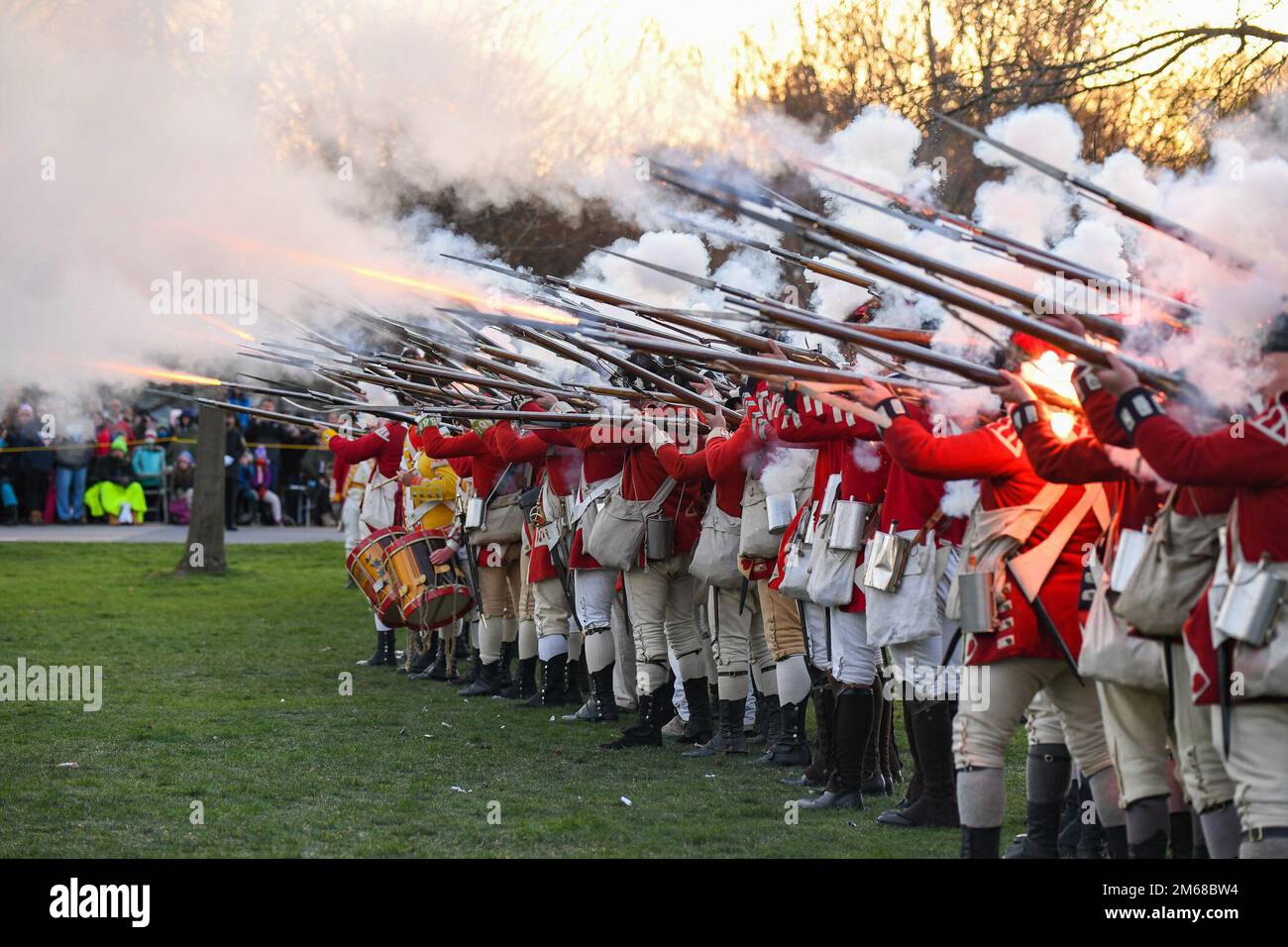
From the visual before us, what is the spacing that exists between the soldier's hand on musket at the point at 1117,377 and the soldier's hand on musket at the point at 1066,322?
328mm

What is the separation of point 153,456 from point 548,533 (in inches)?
722

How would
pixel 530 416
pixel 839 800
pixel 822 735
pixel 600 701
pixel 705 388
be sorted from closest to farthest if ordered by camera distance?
pixel 839 800
pixel 822 735
pixel 530 416
pixel 705 388
pixel 600 701

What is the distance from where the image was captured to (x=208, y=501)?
2181 centimetres

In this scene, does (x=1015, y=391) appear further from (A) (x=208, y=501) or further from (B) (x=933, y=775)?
(A) (x=208, y=501)

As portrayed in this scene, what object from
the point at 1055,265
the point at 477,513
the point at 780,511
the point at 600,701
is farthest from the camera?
the point at 477,513

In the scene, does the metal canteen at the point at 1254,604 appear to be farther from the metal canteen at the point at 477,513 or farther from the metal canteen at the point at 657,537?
the metal canteen at the point at 477,513

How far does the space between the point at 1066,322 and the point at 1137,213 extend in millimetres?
516

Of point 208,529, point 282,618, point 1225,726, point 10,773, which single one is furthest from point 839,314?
point 208,529

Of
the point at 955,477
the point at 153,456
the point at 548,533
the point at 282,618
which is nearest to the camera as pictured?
the point at 955,477

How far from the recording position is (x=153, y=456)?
92.5 ft

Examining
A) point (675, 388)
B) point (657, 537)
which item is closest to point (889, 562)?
point (675, 388)

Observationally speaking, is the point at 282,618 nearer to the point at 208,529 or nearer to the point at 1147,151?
the point at 208,529

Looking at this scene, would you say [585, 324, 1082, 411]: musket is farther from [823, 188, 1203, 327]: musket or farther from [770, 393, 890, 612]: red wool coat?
[770, 393, 890, 612]: red wool coat

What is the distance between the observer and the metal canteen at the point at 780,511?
8.87 meters
